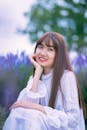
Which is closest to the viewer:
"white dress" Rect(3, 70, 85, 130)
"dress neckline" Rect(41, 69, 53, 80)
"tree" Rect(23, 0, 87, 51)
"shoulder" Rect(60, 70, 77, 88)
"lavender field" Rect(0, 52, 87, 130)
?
"white dress" Rect(3, 70, 85, 130)

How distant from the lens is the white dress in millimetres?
3266

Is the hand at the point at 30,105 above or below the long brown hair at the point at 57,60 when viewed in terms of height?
below

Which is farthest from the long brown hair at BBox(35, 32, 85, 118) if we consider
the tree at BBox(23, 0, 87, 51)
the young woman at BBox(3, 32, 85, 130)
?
the tree at BBox(23, 0, 87, 51)

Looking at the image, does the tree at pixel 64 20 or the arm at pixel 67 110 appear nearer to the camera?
the arm at pixel 67 110

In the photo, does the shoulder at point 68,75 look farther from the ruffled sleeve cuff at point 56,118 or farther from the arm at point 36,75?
the ruffled sleeve cuff at point 56,118

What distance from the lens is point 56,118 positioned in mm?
3332

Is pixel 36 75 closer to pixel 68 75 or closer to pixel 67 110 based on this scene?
pixel 68 75

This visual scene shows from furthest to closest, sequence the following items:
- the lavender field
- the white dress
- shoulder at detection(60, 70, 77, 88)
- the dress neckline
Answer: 1. the lavender field
2. the dress neckline
3. shoulder at detection(60, 70, 77, 88)
4. the white dress

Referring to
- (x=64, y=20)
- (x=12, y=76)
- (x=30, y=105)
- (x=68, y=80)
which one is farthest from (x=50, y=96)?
(x=64, y=20)

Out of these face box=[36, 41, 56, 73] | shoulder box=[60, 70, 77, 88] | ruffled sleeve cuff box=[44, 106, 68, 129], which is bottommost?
ruffled sleeve cuff box=[44, 106, 68, 129]

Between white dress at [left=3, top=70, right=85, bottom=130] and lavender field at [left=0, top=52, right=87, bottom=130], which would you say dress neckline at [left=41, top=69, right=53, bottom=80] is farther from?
lavender field at [left=0, top=52, right=87, bottom=130]

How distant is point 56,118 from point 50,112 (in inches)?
2.4

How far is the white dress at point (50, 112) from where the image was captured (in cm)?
327

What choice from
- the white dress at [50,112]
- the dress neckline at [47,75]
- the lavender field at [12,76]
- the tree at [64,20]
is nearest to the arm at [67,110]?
the white dress at [50,112]
